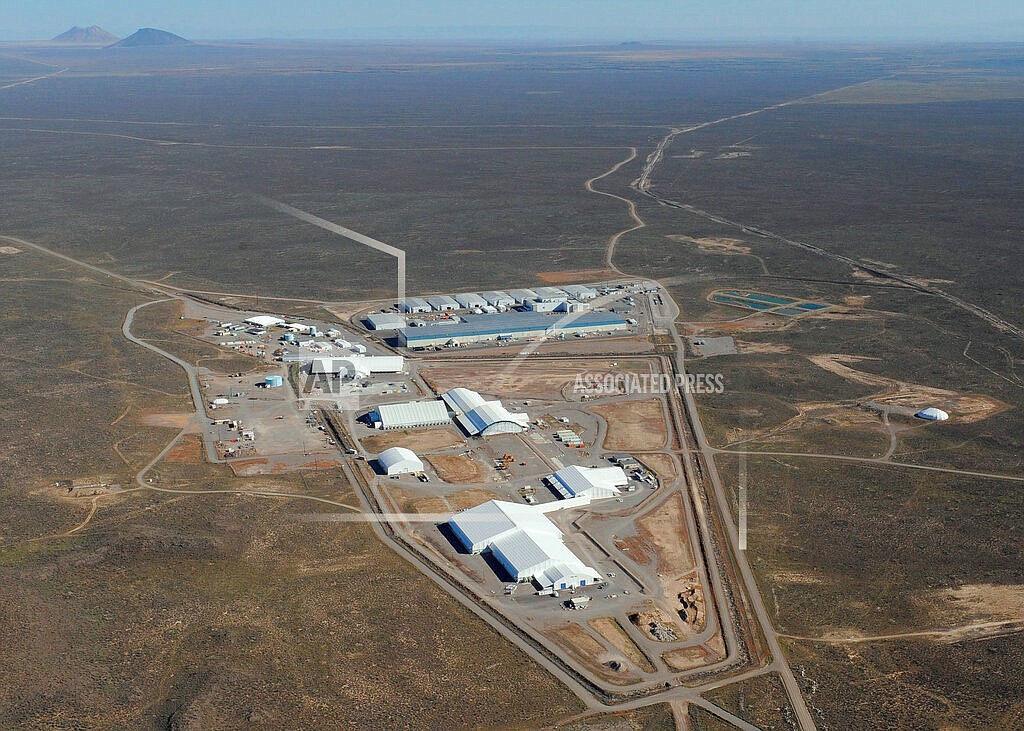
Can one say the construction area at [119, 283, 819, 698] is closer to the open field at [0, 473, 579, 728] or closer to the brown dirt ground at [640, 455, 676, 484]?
the brown dirt ground at [640, 455, 676, 484]

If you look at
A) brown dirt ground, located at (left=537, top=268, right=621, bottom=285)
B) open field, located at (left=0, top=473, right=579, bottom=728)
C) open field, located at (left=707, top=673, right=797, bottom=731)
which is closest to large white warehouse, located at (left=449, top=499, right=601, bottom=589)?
open field, located at (left=0, top=473, right=579, bottom=728)

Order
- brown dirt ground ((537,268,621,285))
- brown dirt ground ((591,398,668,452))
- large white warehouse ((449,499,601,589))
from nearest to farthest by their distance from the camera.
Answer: large white warehouse ((449,499,601,589)) < brown dirt ground ((591,398,668,452)) < brown dirt ground ((537,268,621,285))

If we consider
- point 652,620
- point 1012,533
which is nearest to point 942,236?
point 1012,533

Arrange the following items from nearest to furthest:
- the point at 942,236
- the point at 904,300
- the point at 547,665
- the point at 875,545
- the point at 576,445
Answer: the point at 547,665, the point at 875,545, the point at 576,445, the point at 904,300, the point at 942,236

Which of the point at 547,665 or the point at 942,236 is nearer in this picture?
the point at 547,665

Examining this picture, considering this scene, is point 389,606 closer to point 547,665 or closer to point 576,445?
point 547,665

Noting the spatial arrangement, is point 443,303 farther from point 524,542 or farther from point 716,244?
point 524,542
